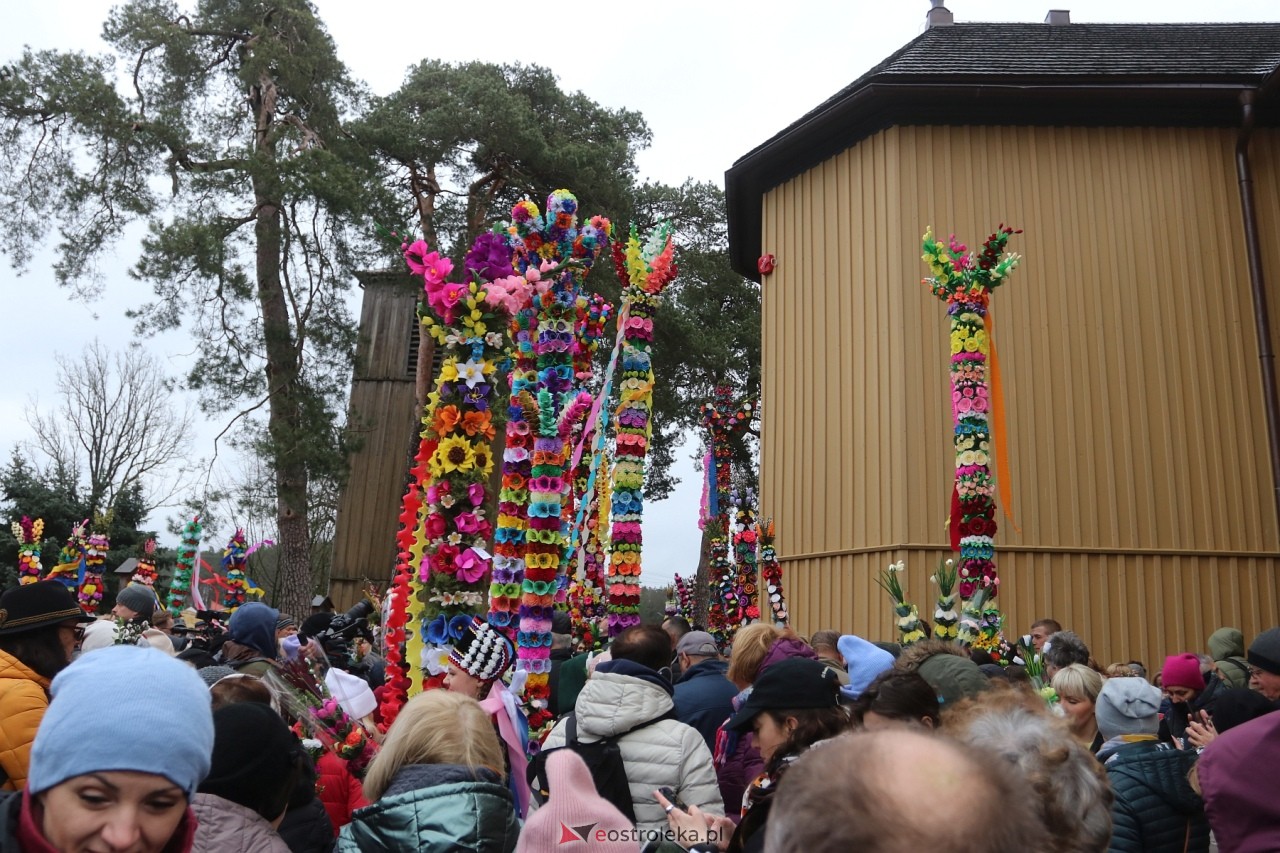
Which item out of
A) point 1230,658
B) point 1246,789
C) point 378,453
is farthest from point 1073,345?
point 378,453

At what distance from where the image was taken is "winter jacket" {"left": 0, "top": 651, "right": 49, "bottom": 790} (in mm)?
2713

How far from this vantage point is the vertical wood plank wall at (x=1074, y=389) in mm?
12859

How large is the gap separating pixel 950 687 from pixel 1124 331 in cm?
1156

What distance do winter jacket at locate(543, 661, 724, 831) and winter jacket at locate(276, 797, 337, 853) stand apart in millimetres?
890

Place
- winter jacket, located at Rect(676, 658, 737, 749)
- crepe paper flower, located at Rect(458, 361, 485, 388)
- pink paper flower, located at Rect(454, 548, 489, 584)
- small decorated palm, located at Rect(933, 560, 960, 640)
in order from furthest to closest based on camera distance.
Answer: small decorated palm, located at Rect(933, 560, 960, 640) → crepe paper flower, located at Rect(458, 361, 485, 388) → pink paper flower, located at Rect(454, 548, 489, 584) → winter jacket, located at Rect(676, 658, 737, 749)

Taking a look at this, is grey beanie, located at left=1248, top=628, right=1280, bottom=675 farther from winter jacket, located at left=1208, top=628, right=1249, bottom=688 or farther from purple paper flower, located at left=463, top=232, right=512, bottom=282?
purple paper flower, located at left=463, top=232, right=512, bottom=282

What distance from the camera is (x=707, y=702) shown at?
4949 millimetres

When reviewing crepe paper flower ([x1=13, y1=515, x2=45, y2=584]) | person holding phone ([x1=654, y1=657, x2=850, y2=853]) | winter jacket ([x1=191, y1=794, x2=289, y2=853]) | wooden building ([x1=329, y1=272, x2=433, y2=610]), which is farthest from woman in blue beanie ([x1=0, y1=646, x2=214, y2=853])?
wooden building ([x1=329, y1=272, x2=433, y2=610])

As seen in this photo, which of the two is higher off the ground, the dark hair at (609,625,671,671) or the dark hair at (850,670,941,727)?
the dark hair at (609,625,671,671)

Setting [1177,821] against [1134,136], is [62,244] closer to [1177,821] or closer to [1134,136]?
[1134,136]

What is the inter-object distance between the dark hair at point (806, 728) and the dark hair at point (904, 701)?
0.13 meters

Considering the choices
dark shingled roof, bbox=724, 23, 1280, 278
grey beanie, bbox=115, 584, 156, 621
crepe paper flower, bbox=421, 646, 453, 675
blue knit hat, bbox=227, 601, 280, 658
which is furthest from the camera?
dark shingled roof, bbox=724, 23, 1280, 278

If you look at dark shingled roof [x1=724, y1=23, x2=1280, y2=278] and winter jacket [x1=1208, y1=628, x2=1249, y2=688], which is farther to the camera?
dark shingled roof [x1=724, y1=23, x2=1280, y2=278]

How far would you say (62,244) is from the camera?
17875 mm
